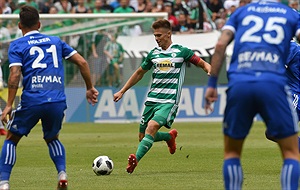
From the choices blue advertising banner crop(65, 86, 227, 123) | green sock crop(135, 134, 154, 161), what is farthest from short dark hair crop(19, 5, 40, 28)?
blue advertising banner crop(65, 86, 227, 123)

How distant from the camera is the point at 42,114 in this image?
9648mm

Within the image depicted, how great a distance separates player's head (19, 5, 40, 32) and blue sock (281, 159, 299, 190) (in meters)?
3.52

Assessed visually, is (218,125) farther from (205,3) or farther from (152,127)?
(152,127)

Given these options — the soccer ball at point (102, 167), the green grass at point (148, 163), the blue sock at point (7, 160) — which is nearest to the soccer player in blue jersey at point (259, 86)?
the green grass at point (148, 163)

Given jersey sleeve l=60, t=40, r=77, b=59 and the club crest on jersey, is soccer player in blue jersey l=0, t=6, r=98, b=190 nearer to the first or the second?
jersey sleeve l=60, t=40, r=77, b=59

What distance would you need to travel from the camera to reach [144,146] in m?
12.2

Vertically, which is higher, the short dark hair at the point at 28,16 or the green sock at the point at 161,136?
the short dark hair at the point at 28,16

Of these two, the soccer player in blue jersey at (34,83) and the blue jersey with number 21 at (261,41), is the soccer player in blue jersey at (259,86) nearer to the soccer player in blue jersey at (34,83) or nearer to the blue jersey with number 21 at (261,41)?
the blue jersey with number 21 at (261,41)

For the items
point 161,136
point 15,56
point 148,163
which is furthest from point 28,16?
point 148,163

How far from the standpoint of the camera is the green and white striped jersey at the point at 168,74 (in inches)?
504

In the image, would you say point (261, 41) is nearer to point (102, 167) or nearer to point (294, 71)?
point (294, 71)

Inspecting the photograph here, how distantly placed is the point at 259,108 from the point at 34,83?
3032 mm

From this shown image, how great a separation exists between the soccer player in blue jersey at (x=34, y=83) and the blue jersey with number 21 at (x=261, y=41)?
2496 millimetres

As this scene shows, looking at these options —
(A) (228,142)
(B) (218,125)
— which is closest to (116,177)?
(A) (228,142)
